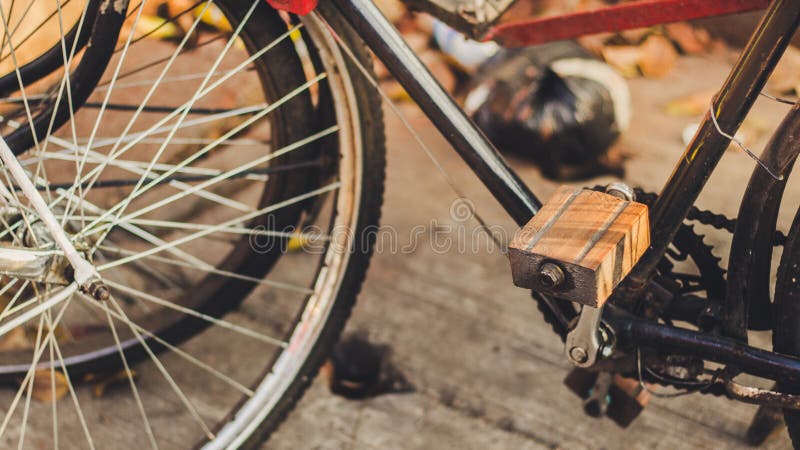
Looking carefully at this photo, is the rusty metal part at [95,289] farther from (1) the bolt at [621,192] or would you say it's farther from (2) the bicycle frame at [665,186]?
(1) the bolt at [621,192]

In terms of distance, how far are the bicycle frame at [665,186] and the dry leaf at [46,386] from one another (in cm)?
128

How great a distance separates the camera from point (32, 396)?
76.8 inches

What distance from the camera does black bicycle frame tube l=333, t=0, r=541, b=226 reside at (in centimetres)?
137

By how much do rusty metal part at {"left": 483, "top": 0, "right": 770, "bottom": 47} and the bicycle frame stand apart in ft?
1.05

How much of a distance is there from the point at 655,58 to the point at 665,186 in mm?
2382

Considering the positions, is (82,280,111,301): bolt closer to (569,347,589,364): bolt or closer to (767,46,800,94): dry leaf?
(569,347,589,364): bolt

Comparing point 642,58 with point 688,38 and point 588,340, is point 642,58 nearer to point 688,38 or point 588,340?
point 688,38

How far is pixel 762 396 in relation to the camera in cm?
140

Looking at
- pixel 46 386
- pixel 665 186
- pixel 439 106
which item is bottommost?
pixel 46 386

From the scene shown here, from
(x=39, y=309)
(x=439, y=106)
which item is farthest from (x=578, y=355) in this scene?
(x=39, y=309)

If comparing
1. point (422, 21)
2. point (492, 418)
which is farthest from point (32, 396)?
point (422, 21)

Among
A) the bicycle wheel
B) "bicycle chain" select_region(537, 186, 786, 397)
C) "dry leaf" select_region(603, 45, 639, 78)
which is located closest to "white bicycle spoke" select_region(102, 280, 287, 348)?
the bicycle wheel

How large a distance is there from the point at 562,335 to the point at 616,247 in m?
0.39

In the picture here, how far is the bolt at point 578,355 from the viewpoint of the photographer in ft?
4.66
